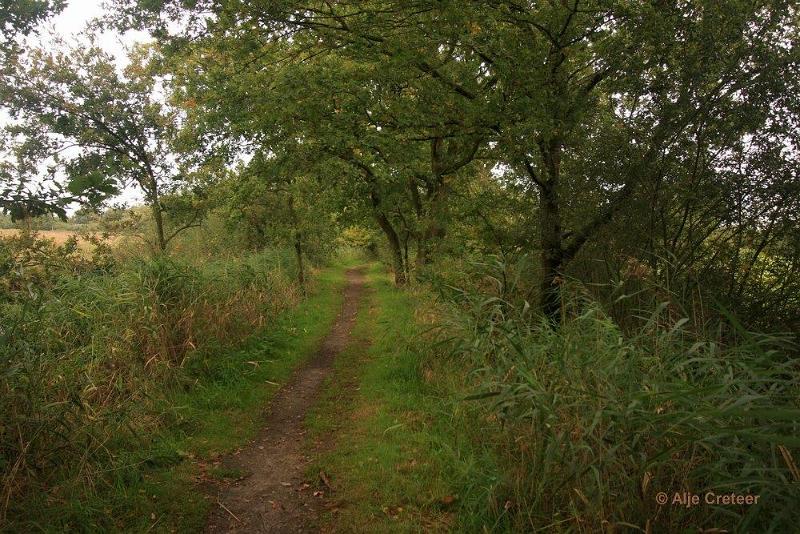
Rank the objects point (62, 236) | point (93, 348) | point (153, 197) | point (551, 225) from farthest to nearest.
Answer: point (153, 197)
point (62, 236)
point (551, 225)
point (93, 348)

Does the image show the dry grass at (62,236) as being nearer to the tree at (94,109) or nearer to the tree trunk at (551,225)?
the tree at (94,109)

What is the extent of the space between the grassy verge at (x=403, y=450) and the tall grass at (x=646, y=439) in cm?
42

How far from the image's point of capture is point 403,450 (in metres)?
5.15

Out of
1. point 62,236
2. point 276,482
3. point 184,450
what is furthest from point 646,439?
point 62,236

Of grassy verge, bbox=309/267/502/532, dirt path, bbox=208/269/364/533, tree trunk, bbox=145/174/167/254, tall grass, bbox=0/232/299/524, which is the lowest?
dirt path, bbox=208/269/364/533

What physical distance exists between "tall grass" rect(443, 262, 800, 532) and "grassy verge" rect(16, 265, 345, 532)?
2.81 m

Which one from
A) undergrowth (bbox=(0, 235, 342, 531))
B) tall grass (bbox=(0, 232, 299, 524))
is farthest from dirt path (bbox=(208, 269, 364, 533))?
tall grass (bbox=(0, 232, 299, 524))

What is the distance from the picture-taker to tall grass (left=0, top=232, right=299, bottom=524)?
418cm

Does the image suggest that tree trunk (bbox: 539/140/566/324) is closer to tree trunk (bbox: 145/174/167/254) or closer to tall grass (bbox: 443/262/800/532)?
tall grass (bbox: 443/262/800/532)

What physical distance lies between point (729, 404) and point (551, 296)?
6.01 metres

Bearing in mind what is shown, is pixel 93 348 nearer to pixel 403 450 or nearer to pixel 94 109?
pixel 403 450

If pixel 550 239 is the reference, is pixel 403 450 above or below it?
below

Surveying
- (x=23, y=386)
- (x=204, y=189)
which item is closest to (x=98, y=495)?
(x=23, y=386)

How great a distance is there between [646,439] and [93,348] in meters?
6.10
